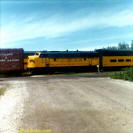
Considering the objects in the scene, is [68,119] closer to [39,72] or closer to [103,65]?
[39,72]

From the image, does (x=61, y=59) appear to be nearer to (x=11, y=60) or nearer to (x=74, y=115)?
(x=11, y=60)

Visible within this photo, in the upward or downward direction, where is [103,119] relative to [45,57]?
downward

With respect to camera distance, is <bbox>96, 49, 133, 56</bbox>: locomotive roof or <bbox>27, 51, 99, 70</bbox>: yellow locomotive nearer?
<bbox>27, 51, 99, 70</bbox>: yellow locomotive

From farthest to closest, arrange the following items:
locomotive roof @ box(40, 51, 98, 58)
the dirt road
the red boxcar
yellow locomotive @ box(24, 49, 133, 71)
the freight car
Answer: the freight car → locomotive roof @ box(40, 51, 98, 58) → yellow locomotive @ box(24, 49, 133, 71) → the red boxcar → the dirt road

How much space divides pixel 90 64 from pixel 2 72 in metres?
13.4

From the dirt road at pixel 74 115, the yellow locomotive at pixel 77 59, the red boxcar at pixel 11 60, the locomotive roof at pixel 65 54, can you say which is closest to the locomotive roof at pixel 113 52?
the yellow locomotive at pixel 77 59

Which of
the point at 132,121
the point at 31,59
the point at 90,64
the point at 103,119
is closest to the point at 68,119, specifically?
the point at 103,119

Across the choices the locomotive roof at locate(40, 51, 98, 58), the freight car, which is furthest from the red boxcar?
the freight car

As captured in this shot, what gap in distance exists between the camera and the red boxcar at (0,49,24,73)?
77.5ft

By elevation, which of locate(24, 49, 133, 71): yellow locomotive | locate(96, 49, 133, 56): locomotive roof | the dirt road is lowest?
the dirt road

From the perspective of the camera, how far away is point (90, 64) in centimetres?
2702

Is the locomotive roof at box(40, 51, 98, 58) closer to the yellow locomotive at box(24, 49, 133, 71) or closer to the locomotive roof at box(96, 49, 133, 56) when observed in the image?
the yellow locomotive at box(24, 49, 133, 71)

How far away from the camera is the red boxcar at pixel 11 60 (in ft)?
77.5

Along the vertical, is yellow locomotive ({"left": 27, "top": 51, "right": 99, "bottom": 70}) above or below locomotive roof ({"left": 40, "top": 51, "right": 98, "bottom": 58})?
below
